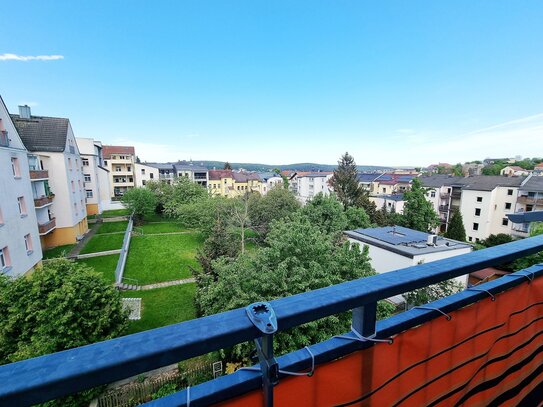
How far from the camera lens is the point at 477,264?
52.9 inches

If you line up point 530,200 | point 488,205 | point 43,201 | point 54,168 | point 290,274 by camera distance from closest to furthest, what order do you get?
1. point 290,274
2. point 43,201
3. point 54,168
4. point 530,200
5. point 488,205

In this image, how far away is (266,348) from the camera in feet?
2.81

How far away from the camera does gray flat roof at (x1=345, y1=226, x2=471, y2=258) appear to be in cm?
1463

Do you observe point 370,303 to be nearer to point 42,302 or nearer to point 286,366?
point 286,366

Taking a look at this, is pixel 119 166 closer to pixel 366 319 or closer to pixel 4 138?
pixel 4 138

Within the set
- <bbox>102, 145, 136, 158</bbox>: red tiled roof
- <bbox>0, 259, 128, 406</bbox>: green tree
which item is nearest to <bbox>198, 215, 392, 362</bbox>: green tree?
<bbox>0, 259, 128, 406</bbox>: green tree

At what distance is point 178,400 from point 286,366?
0.33m

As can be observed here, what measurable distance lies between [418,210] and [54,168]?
30.0 metres

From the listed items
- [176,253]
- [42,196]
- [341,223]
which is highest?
[42,196]

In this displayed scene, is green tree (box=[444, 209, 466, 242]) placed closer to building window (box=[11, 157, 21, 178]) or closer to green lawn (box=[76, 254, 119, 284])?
green lawn (box=[76, 254, 119, 284])

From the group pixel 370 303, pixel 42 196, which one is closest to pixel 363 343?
pixel 370 303

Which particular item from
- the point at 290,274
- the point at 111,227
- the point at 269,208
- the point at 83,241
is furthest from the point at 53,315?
the point at 111,227

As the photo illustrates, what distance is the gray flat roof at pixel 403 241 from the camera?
48.0 ft

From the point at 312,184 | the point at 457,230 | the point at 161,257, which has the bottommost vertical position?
the point at 161,257
